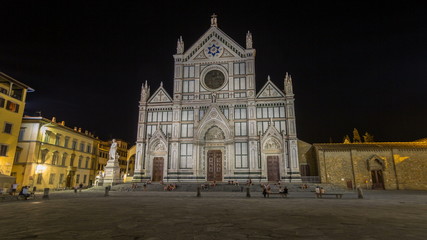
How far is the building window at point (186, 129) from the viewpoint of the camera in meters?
35.4

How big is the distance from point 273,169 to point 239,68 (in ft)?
49.8

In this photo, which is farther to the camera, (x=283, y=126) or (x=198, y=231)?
(x=283, y=126)

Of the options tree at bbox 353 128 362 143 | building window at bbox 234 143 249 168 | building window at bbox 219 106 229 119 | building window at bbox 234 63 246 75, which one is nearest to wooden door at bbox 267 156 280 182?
building window at bbox 234 143 249 168

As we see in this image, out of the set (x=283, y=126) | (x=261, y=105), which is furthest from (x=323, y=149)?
(x=261, y=105)

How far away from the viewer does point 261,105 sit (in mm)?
34875

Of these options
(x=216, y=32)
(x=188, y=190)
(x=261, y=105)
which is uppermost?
(x=216, y=32)

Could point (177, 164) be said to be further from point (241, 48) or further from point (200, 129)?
point (241, 48)

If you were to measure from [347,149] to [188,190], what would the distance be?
68.7 feet

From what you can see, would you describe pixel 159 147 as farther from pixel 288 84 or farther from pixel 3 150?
pixel 288 84

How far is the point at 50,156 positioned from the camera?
116 ft

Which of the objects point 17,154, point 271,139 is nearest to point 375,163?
point 271,139

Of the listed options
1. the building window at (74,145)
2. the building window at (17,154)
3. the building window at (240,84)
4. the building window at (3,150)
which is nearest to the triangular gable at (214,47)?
the building window at (240,84)

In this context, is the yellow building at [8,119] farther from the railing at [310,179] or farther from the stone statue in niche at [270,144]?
the railing at [310,179]

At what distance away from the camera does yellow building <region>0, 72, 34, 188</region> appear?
28547 millimetres
